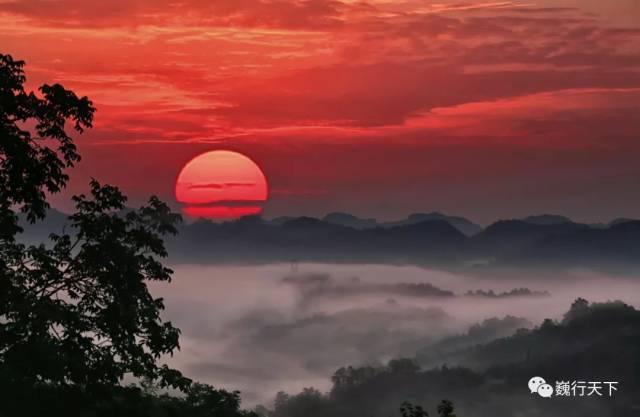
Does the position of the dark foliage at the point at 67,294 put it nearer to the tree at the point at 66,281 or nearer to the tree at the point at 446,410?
the tree at the point at 66,281

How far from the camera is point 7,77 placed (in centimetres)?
→ 2255

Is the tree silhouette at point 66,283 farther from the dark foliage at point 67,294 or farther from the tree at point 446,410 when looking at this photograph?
the tree at point 446,410

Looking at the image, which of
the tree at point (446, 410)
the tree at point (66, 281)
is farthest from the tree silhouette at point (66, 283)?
the tree at point (446, 410)

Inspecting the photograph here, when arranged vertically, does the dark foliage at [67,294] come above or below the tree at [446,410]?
above

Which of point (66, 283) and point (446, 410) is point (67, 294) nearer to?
point (66, 283)

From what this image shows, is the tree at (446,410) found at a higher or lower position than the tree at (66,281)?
lower

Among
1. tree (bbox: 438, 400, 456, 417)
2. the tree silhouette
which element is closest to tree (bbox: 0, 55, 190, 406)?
the tree silhouette

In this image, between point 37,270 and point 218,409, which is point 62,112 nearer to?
point 37,270

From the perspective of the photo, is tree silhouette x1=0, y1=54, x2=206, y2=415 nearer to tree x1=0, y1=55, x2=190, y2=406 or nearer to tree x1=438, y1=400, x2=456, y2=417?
tree x1=0, y1=55, x2=190, y2=406

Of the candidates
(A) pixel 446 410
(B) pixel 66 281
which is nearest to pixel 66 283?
(B) pixel 66 281

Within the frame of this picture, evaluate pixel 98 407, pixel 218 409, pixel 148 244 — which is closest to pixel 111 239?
pixel 148 244

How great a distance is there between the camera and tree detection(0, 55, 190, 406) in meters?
23.8

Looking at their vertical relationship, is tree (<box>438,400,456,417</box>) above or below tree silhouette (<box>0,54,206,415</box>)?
below

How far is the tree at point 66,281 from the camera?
2378 cm
